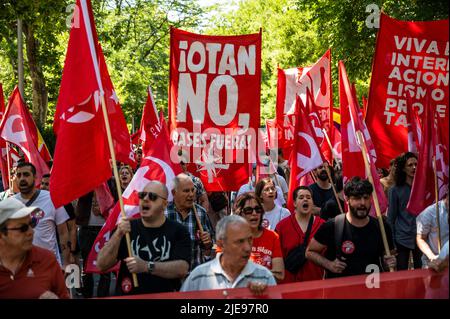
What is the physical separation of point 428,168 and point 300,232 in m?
1.38

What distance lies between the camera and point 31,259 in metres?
5.32

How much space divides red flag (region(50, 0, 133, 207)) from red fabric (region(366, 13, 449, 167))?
401 centimetres

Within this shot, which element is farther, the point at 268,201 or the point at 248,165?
the point at 248,165

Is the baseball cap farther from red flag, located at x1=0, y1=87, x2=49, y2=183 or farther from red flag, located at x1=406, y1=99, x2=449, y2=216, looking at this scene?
red flag, located at x1=0, y1=87, x2=49, y2=183

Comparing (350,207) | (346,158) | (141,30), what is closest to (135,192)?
(350,207)

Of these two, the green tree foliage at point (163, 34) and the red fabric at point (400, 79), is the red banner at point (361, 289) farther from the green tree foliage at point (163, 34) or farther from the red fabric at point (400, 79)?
the green tree foliage at point (163, 34)

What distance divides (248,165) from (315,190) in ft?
4.28

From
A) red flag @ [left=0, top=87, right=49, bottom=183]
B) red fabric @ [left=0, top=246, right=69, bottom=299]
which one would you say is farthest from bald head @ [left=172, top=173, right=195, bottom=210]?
red flag @ [left=0, top=87, right=49, bottom=183]

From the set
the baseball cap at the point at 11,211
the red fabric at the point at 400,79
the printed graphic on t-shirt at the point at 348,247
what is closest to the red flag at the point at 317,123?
the red fabric at the point at 400,79

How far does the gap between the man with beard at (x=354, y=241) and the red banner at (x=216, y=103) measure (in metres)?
2.95

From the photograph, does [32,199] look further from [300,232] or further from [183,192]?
[300,232]

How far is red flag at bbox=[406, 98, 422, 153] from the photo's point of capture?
9000 millimetres

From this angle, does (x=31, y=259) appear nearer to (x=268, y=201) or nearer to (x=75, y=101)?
(x=75, y=101)

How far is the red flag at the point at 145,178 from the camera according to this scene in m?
7.50
